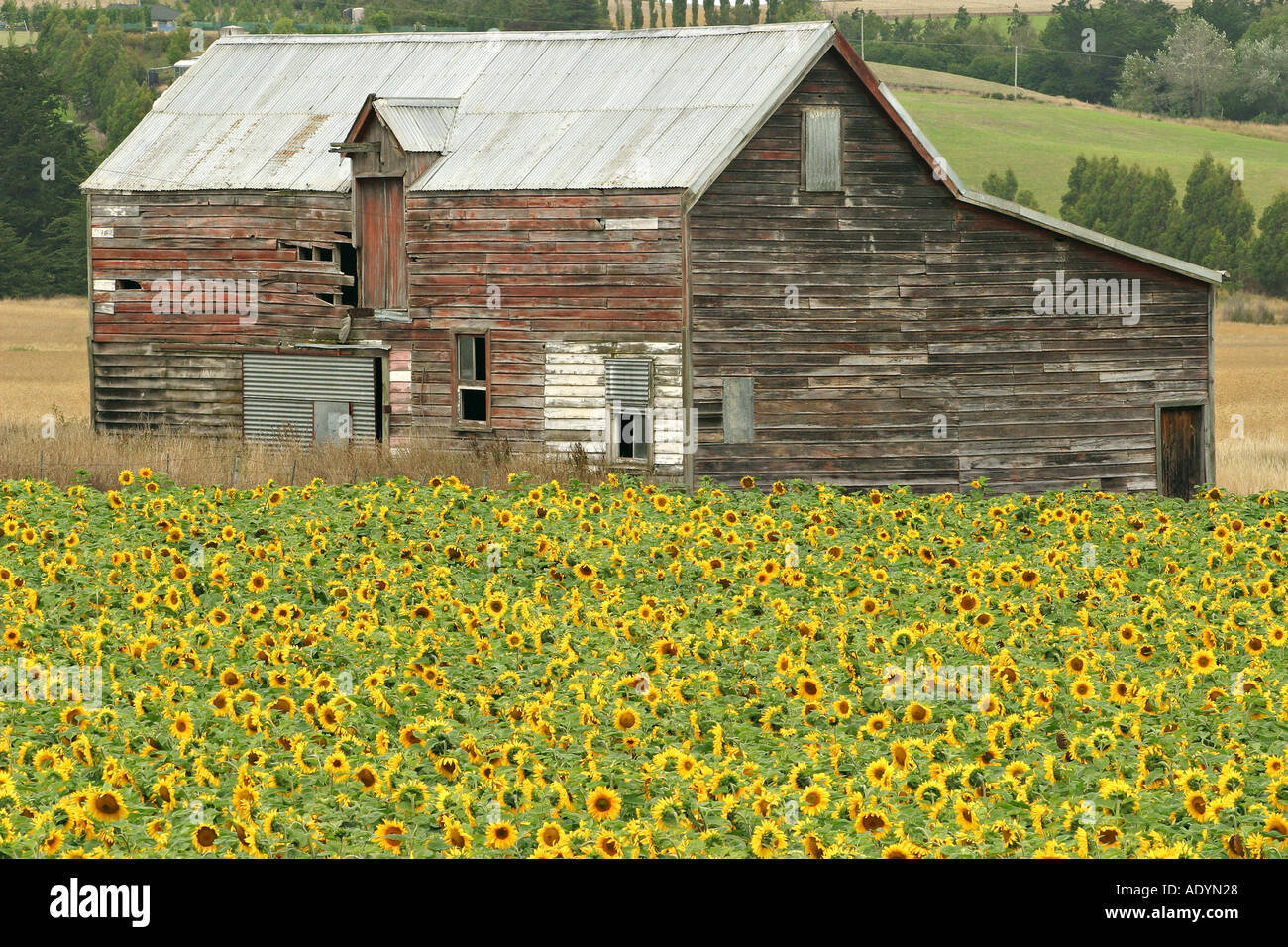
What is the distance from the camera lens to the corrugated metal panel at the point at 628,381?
26.6 metres

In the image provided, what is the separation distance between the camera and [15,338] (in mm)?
66875

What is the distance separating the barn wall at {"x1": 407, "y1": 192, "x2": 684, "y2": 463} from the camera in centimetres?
2659

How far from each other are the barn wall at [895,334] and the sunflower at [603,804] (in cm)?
1823

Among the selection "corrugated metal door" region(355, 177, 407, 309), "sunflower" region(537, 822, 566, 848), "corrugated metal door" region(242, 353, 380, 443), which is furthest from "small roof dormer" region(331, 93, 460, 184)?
"sunflower" region(537, 822, 566, 848)

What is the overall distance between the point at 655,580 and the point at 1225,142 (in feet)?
357

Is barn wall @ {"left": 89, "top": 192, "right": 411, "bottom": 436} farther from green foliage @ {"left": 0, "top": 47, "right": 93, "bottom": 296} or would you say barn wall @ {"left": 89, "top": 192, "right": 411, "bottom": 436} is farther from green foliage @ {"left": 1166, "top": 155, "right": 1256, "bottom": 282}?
green foliage @ {"left": 1166, "top": 155, "right": 1256, "bottom": 282}

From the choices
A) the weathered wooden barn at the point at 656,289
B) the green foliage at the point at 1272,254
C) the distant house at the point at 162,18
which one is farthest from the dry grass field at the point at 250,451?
the distant house at the point at 162,18

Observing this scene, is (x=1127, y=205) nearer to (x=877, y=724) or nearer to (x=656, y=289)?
(x=656, y=289)

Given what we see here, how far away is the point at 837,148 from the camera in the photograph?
88.8ft

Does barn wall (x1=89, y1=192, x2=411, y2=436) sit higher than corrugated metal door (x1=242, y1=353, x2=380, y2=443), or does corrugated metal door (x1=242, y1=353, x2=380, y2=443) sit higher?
barn wall (x1=89, y1=192, x2=411, y2=436)

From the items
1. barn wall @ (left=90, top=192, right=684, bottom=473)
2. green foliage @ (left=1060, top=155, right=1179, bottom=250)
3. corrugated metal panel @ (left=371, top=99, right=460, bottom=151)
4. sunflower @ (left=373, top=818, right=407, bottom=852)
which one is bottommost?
sunflower @ (left=373, top=818, right=407, bottom=852)

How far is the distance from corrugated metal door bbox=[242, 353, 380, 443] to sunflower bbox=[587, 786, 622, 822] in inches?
853

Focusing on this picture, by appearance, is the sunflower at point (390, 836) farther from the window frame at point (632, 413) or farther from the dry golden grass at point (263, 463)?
the window frame at point (632, 413)
